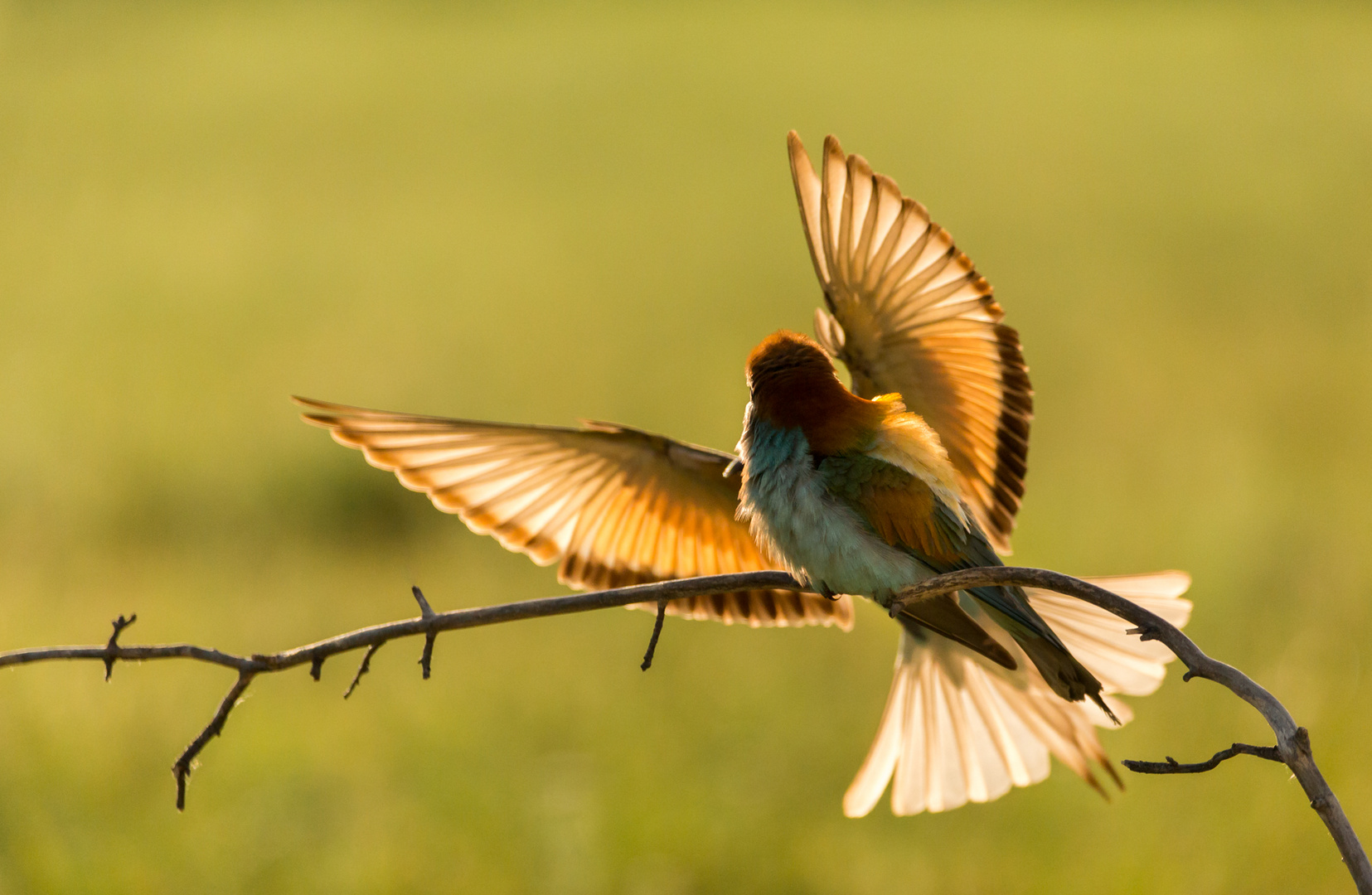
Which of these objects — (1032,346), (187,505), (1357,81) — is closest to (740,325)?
(1032,346)

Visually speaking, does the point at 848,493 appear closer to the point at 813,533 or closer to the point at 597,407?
the point at 813,533

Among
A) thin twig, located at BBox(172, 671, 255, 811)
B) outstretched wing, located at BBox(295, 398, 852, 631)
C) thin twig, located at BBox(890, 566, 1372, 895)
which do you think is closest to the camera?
thin twig, located at BBox(890, 566, 1372, 895)

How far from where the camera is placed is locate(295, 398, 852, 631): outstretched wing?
2029 mm

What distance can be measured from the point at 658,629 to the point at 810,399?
52cm

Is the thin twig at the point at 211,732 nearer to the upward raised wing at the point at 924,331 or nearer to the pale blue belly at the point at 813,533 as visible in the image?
the pale blue belly at the point at 813,533

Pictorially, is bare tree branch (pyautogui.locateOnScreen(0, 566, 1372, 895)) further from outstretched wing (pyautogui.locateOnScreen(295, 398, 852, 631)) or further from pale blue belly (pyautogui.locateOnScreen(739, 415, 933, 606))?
outstretched wing (pyautogui.locateOnScreen(295, 398, 852, 631))

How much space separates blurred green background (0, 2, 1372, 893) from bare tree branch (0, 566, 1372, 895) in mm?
1809

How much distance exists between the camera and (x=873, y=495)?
169cm

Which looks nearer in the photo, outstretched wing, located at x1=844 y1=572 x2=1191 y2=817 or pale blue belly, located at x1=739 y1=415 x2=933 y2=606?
pale blue belly, located at x1=739 y1=415 x2=933 y2=606

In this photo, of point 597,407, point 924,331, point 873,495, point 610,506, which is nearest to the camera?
point 873,495

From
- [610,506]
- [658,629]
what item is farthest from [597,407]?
[658,629]

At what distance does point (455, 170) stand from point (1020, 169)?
3.95 metres

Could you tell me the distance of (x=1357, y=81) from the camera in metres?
10.2

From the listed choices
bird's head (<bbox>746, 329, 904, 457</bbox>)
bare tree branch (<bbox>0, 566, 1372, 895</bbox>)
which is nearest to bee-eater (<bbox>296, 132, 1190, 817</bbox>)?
bird's head (<bbox>746, 329, 904, 457</bbox>)
